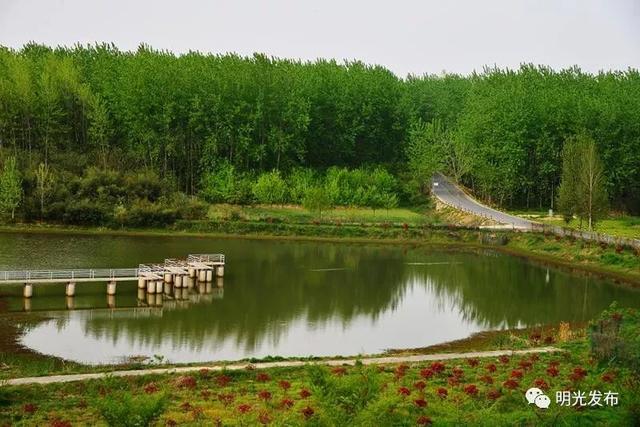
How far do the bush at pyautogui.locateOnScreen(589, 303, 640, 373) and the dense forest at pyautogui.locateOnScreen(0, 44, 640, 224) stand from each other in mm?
49591

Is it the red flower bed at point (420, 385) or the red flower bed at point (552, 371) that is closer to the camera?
the red flower bed at point (420, 385)

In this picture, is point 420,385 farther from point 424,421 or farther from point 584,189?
point 584,189

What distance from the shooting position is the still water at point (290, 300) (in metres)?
34.2

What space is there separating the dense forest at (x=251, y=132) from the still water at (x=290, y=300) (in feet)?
55.1

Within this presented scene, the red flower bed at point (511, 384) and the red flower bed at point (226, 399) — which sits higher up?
the red flower bed at point (511, 384)

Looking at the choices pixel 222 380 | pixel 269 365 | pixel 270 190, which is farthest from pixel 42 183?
pixel 222 380

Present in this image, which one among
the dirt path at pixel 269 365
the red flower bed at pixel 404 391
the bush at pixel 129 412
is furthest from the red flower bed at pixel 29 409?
the red flower bed at pixel 404 391

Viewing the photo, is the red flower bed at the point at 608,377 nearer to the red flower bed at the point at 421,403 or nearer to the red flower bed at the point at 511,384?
the red flower bed at the point at 511,384

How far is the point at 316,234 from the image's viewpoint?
68.7 m

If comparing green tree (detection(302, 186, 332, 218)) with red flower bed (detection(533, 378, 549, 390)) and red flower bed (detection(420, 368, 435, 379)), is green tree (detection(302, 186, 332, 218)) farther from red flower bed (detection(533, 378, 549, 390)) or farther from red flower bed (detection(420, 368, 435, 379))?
red flower bed (detection(533, 378, 549, 390))

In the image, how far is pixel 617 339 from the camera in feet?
88.7

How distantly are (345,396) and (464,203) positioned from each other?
220ft

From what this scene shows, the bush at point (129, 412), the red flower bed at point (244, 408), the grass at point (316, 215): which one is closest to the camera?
the bush at point (129, 412)

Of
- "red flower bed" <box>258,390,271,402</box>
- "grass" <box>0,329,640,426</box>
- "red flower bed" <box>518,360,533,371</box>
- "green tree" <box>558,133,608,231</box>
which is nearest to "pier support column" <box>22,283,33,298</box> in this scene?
"grass" <box>0,329,640,426</box>
